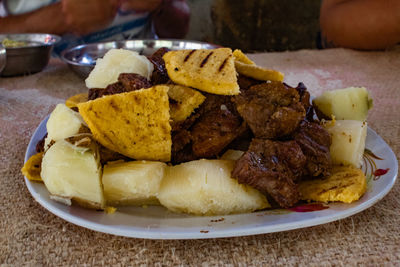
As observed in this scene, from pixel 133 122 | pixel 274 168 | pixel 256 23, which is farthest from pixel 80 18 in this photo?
pixel 274 168

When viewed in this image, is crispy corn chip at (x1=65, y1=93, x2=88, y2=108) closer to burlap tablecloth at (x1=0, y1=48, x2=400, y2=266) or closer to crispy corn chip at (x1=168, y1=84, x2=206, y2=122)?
burlap tablecloth at (x1=0, y1=48, x2=400, y2=266)

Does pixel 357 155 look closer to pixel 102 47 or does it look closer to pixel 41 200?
pixel 41 200

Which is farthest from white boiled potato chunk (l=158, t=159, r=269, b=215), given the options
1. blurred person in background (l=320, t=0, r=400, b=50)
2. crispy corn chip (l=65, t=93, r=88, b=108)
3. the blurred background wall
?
the blurred background wall

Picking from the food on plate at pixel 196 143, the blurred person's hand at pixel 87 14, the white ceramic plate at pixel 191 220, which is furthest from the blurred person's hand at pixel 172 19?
the white ceramic plate at pixel 191 220

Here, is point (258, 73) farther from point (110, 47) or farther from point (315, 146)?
point (110, 47)

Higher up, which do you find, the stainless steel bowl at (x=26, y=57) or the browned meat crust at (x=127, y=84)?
the browned meat crust at (x=127, y=84)

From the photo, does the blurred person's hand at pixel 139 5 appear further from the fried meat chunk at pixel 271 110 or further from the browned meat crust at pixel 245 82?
the fried meat chunk at pixel 271 110
